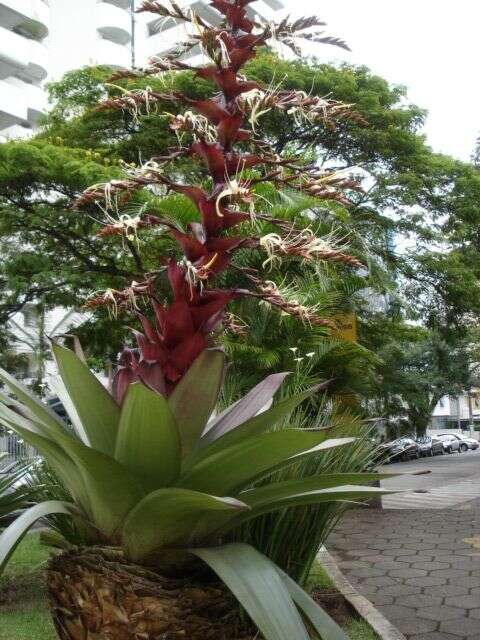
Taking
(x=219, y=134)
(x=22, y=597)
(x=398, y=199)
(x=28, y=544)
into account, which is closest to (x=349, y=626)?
(x=22, y=597)

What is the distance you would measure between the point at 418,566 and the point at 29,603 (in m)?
3.37

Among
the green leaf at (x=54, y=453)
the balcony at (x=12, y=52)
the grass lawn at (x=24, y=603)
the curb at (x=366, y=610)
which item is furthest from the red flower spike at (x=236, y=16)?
the balcony at (x=12, y=52)

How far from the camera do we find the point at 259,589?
1.80 m

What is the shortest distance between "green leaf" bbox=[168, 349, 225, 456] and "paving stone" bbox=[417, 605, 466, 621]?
3236 millimetres

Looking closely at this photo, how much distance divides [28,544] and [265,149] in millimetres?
6345

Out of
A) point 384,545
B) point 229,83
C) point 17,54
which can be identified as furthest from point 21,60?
point 229,83

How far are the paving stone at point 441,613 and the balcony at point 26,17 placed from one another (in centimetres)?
3688

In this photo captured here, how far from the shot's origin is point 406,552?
23.2 ft

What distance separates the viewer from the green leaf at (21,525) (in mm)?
1823

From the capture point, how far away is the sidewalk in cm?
457

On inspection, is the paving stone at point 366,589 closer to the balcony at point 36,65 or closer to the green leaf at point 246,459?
the green leaf at point 246,459

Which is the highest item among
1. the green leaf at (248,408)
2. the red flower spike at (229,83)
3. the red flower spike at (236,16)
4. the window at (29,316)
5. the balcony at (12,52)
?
the balcony at (12,52)

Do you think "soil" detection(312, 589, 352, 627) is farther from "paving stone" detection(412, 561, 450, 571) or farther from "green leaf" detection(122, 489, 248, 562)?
"green leaf" detection(122, 489, 248, 562)

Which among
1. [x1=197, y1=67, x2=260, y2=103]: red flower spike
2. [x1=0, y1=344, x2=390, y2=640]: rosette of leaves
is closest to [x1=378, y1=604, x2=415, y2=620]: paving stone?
[x1=0, y1=344, x2=390, y2=640]: rosette of leaves
